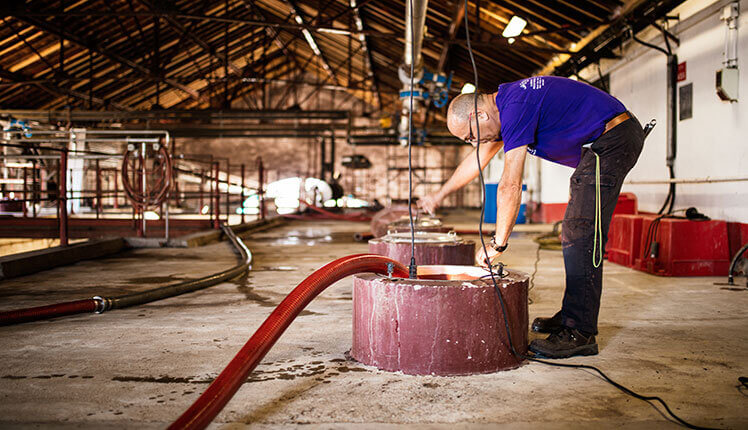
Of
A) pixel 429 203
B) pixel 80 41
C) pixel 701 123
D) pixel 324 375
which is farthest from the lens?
pixel 80 41

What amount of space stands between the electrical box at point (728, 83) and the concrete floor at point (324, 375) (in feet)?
A: 8.86

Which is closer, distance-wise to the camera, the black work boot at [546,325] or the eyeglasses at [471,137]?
the eyeglasses at [471,137]

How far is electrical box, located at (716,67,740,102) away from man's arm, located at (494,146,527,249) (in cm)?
442

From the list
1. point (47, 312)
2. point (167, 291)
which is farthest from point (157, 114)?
point (47, 312)

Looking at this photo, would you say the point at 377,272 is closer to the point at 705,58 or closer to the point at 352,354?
the point at 352,354

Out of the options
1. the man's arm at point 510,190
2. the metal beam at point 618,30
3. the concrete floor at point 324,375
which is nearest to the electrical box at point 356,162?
the metal beam at point 618,30

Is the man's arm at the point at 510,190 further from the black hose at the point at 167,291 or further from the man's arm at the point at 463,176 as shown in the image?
the black hose at the point at 167,291

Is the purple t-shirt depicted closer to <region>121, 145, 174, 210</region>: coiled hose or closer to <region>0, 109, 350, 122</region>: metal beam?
<region>121, 145, 174, 210</region>: coiled hose

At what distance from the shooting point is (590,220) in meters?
2.60

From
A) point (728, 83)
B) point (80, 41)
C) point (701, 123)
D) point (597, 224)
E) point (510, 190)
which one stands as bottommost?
point (597, 224)

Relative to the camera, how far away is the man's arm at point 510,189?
2416 mm

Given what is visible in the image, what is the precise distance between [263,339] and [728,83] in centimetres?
574

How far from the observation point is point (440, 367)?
7.34 feet

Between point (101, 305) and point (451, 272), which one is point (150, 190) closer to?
point (101, 305)
